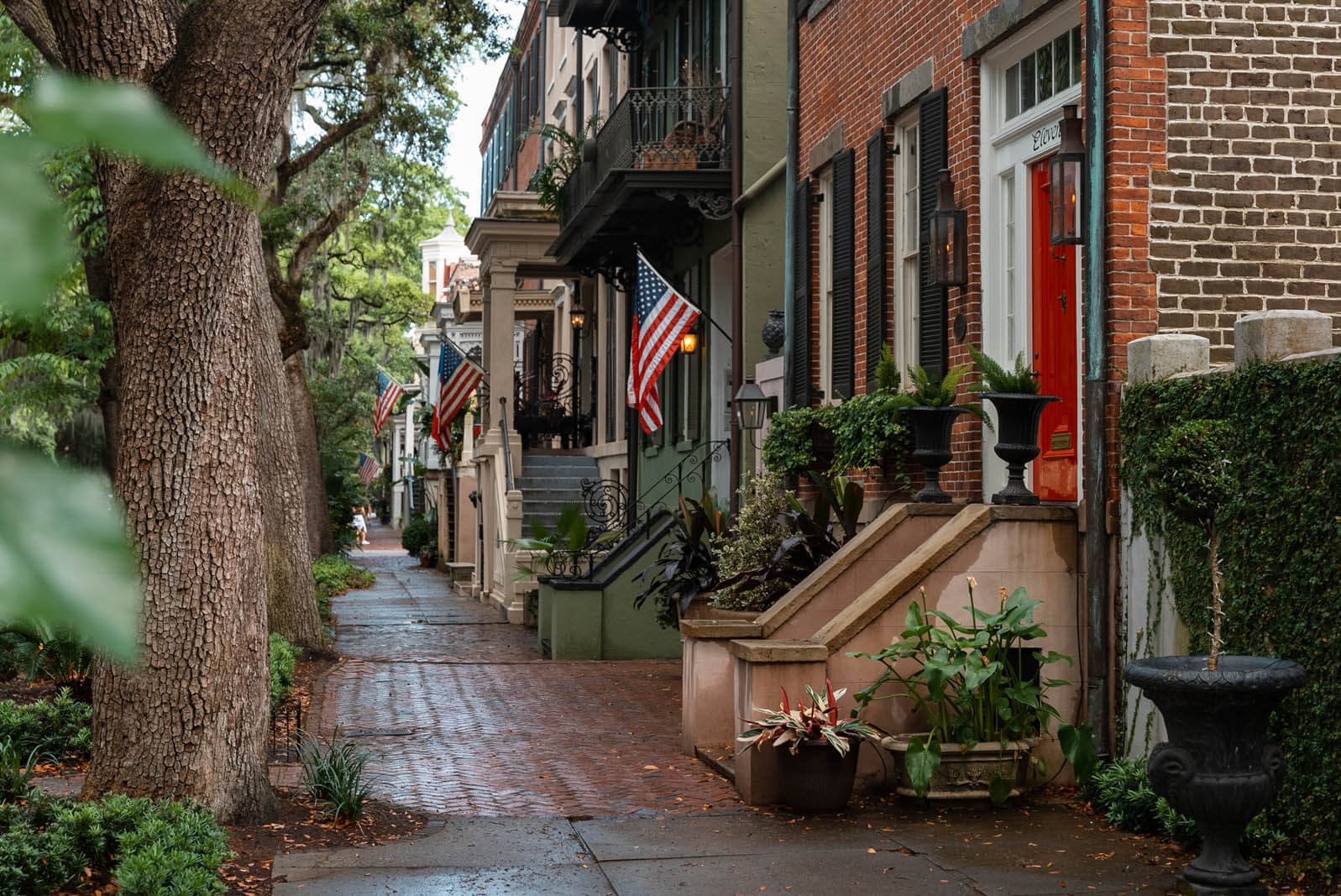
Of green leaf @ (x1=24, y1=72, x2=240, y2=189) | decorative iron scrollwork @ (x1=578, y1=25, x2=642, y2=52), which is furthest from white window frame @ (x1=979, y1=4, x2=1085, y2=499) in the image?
decorative iron scrollwork @ (x1=578, y1=25, x2=642, y2=52)

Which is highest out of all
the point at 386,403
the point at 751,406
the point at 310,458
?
the point at 386,403

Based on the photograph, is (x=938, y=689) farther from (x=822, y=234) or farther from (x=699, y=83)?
(x=699, y=83)

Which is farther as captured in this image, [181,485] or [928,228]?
[928,228]

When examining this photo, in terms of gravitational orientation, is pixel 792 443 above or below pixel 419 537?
above

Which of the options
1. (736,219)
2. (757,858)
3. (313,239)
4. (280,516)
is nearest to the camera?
(757,858)

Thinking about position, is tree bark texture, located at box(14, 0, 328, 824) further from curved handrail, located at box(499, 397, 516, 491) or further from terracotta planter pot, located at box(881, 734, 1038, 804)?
curved handrail, located at box(499, 397, 516, 491)

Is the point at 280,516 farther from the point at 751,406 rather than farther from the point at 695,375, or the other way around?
the point at 695,375

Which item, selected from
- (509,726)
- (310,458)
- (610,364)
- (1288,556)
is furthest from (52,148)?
(310,458)

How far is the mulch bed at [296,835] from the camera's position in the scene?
6.91m

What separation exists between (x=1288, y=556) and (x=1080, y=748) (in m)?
1.88

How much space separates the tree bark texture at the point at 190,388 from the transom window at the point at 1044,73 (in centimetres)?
490

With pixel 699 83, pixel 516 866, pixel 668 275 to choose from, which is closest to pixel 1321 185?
pixel 516 866

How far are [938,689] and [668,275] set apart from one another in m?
13.2

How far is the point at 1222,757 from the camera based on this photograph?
6.27 metres
